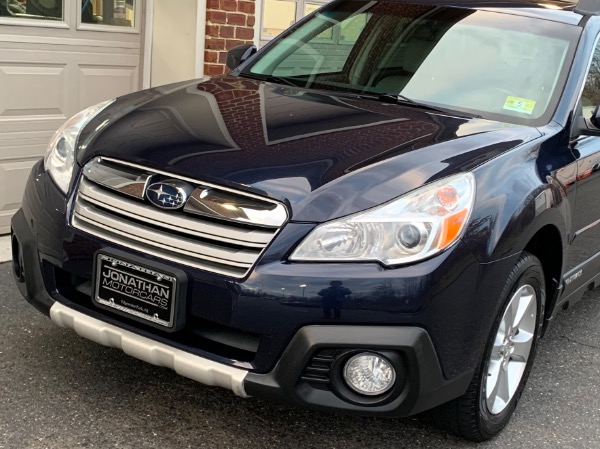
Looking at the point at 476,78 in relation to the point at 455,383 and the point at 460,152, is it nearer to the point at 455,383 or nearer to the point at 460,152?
the point at 460,152

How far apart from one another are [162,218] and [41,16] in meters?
3.12

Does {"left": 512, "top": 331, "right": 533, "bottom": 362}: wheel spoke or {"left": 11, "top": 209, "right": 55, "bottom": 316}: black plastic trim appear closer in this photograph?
{"left": 11, "top": 209, "right": 55, "bottom": 316}: black plastic trim

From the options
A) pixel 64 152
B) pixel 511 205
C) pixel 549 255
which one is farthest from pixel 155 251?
pixel 549 255

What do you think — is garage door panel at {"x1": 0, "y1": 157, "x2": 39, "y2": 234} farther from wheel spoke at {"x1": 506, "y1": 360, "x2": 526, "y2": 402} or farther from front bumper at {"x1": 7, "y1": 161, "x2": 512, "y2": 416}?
wheel spoke at {"x1": 506, "y1": 360, "x2": 526, "y2": 402}

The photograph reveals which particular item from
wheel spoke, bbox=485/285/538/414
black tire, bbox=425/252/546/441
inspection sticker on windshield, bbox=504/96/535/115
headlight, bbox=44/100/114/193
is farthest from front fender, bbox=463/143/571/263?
headlight, bbox=44/100/114/193

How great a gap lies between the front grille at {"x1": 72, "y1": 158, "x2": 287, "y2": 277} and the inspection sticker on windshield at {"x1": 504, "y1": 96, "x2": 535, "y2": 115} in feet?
4.60

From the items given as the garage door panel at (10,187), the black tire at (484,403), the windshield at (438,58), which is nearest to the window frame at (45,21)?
the garage door panel at (10,187)

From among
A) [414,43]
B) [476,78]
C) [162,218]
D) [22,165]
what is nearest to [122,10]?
[22,165]

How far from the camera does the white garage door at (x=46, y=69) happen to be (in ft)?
17.4

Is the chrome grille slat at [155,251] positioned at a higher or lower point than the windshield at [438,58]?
lower

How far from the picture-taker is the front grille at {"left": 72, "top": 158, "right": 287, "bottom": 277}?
2.75 metres

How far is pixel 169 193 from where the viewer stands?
288 centimetres

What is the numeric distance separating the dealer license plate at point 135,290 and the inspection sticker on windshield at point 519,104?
1730 millimetres

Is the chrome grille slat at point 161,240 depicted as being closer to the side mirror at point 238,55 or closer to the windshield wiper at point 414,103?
the windshield wiper at point 414,103
